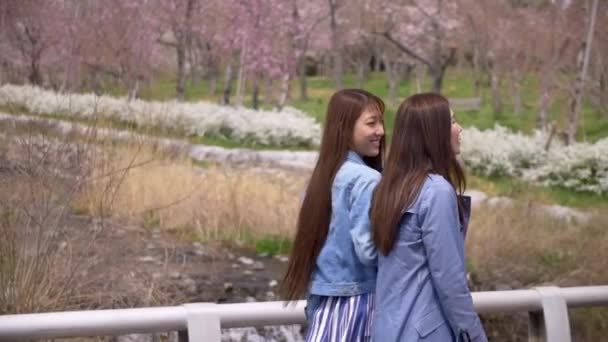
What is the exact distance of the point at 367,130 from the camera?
3.09 metres

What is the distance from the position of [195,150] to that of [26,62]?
153 centimetres

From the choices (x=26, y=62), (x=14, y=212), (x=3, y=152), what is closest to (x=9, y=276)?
(x=14, y=212)

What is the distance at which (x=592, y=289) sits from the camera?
419 centimetres

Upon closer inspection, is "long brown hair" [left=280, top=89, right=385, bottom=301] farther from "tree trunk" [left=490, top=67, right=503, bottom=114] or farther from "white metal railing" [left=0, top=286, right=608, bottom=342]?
"tree trunk" [left=490, top=67, right=503, bottom=114]

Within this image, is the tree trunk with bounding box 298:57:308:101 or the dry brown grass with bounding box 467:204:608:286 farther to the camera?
the tree trunk with bounding box 298:57:308:101

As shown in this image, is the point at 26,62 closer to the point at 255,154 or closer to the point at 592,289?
the point at 255,154

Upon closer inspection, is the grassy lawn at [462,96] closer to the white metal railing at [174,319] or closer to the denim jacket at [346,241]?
the white metal railing at [174,319]

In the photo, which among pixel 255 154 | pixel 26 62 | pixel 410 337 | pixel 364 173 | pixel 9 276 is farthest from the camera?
pixel 255 154

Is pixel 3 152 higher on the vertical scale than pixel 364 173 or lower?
lower

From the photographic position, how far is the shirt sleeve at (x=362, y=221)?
2.96m

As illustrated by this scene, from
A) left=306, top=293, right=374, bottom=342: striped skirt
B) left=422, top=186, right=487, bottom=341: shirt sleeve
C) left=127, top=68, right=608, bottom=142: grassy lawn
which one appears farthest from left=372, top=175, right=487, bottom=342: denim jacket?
left=127, top=68, right=608, bottom=142: grassy lawn

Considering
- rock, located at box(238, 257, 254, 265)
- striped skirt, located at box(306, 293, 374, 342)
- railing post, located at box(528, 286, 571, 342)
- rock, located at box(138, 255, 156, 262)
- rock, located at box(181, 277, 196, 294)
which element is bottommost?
rock, located at box(181, 277, 196, 294)

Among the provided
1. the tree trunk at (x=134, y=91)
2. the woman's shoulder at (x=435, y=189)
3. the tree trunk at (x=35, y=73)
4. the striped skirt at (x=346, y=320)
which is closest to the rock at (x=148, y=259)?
the tree trunk at (x=134, y=91)

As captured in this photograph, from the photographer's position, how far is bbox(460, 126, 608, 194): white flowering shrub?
8.58 meters
